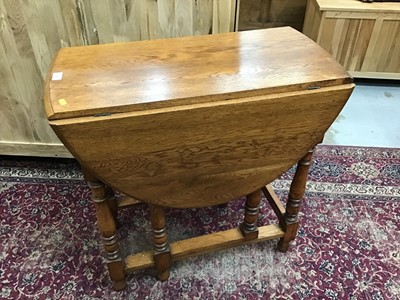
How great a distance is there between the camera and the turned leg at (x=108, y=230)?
116 cm

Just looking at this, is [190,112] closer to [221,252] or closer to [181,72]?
[181,72]

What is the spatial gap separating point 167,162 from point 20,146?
110 cm

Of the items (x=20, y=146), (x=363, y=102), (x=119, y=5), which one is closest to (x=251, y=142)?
(x=119, y=5)

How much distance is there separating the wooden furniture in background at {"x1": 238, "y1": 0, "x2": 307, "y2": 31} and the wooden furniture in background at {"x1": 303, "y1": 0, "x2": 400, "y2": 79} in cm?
29

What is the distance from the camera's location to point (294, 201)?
1408 mm

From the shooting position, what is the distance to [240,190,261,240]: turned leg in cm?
136

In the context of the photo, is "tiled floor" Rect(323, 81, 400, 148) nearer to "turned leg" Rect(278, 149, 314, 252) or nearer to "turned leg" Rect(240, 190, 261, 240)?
"turned leg" Rect(278, 149, 314, 252)

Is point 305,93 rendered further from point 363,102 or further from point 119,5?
point 363,102

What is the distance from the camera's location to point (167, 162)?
1094 millimetres

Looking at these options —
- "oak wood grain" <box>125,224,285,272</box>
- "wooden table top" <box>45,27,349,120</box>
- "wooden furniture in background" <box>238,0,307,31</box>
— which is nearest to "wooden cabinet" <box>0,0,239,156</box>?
"wooden table top" <box>45,27,349,120</box>

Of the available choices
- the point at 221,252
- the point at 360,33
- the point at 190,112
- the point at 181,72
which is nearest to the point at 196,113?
the point at 190,112

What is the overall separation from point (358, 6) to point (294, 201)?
59.1 inches

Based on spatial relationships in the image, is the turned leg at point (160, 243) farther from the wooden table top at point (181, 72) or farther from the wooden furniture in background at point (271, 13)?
the wooden furniture in background at point (271, 13)

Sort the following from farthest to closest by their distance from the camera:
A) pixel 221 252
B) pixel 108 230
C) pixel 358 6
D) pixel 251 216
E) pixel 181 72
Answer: pixel 358 6 < pixel 221 252 < pixel 251 216 < pixel 108 230 < pixel 181 72
